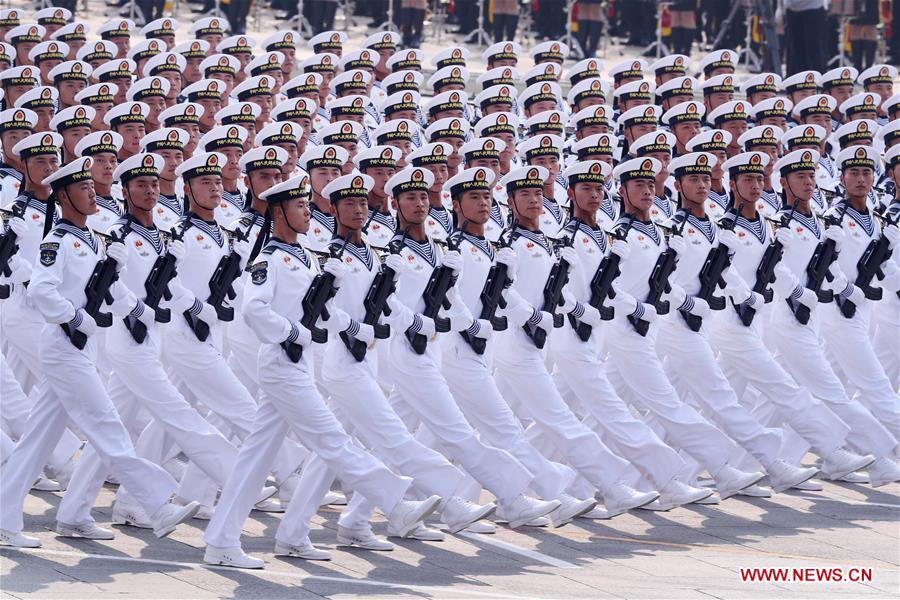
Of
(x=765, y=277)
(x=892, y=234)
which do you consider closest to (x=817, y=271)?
(x=765, y=277)

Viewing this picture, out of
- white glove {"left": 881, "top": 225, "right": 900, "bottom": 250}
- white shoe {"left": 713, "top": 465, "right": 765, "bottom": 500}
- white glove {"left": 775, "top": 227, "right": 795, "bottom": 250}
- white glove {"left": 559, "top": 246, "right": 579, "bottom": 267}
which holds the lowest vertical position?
white shoe {"left": 713, "top": 465, "right": 765, "bottom": 500}

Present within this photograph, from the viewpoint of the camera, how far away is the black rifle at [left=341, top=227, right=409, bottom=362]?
10961 millimetres


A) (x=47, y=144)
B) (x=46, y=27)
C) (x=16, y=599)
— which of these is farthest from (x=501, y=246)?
(x=46, y=27)

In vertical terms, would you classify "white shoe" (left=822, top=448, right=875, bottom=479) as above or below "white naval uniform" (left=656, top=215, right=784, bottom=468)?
below

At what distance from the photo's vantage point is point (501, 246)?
11969mm

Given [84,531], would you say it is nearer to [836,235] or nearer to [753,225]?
[753,225]

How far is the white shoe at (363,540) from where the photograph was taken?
1125cm

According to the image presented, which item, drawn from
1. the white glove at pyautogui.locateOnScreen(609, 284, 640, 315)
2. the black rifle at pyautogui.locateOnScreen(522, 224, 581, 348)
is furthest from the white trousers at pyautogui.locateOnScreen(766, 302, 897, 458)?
the black rifle at pyautogui.locateOnScreen(522, 224, 581, 348)

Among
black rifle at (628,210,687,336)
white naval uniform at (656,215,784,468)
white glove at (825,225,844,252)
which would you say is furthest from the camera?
white glove at (825,225,844,252)

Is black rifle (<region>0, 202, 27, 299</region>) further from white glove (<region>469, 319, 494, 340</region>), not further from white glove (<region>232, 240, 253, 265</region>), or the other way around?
white glove (<region>469, 319, 494, 340</region>)

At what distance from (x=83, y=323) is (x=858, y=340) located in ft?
18.1

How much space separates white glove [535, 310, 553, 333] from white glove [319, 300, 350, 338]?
1.50 meters

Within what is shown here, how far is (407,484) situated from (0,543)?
2.10 m

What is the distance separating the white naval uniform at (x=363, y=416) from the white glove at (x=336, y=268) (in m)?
0.30
